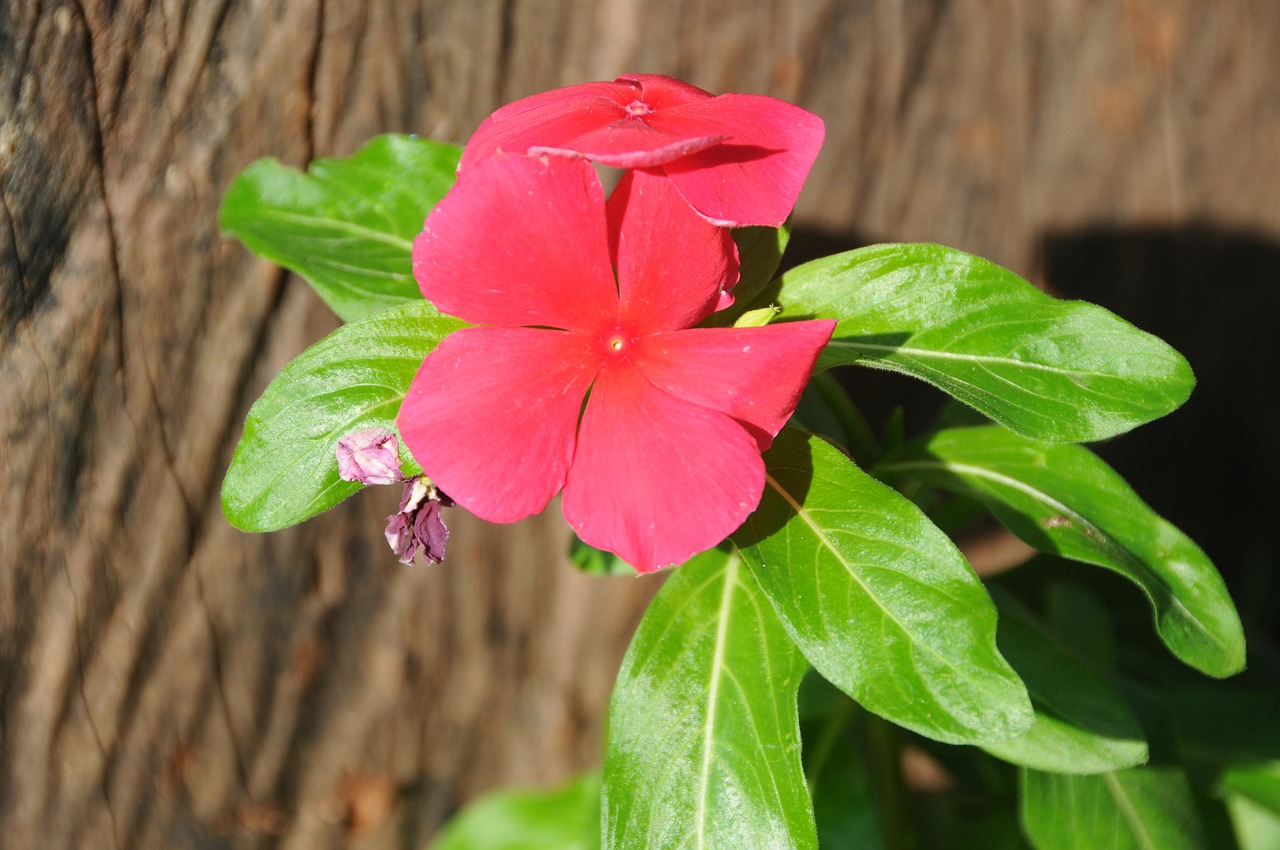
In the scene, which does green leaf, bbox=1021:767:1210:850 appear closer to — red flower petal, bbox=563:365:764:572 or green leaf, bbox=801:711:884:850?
green leaf, bbox=801:711:884:850

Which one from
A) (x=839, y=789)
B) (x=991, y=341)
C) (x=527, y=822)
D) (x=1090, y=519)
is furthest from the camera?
(x=527, y=822)

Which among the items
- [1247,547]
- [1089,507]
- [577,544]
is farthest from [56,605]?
[1247,547]

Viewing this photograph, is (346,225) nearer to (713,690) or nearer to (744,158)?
(744,158)

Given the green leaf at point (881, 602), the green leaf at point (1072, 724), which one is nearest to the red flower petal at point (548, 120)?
the green leaf at point (881, 602)

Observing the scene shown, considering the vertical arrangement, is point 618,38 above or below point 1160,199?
above

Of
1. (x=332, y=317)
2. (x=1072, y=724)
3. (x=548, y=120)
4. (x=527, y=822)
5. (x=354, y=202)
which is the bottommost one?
(x=527, y=822)

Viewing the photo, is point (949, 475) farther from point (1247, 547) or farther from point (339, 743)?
point (1247, 547)

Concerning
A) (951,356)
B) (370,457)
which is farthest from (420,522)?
(951,356)
